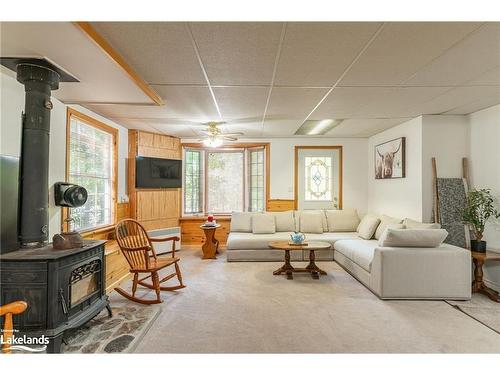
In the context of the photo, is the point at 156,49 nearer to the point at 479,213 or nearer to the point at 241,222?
the point at 241,222

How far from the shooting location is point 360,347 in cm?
228

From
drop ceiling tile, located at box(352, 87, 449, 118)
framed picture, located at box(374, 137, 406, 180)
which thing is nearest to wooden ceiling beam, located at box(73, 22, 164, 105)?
drop ceiling tile, located at box(352, 87, 449, 118)

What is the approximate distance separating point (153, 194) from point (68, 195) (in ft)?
8.13

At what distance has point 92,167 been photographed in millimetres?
4227

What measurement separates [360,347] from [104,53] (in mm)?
3070

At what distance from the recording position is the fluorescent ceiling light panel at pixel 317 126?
486 cm

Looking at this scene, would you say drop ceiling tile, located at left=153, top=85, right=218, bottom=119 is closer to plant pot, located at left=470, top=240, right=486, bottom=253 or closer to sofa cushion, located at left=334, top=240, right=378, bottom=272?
sofa cushion, located at left=334, top=240, right=378, bottom=272

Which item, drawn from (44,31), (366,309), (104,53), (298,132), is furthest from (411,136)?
(44,31)

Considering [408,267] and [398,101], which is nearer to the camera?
[408,267]

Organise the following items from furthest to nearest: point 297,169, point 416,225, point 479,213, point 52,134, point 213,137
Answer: point 297,169
point 213,137
point 416,225
point 479,213
point 52,134

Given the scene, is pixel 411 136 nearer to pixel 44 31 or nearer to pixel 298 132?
pixel 298 132

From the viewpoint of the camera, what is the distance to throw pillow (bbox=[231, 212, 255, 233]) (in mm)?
5781

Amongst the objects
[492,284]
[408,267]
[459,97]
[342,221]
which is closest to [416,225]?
[408,267]

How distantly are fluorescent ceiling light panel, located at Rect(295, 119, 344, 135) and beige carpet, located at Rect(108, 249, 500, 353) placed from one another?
2638 mm
